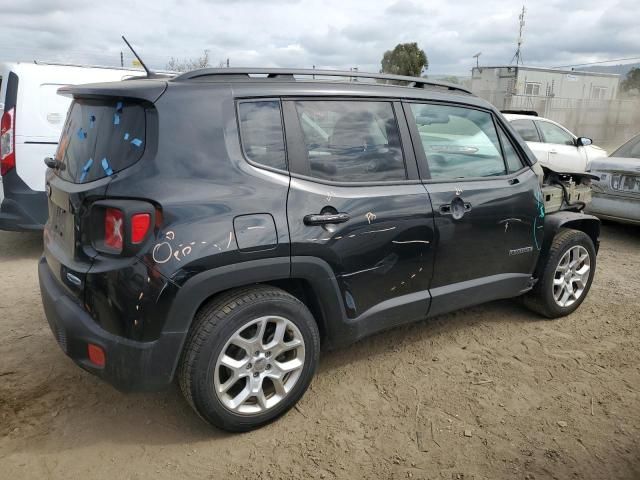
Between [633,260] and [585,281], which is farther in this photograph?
[633,260]

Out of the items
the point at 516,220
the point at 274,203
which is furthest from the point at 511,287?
the point at 274,203

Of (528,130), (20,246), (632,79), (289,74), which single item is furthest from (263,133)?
(632,79)

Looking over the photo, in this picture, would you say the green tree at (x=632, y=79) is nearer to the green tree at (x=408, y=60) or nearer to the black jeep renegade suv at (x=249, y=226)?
the green tree at (x=408, y=60)

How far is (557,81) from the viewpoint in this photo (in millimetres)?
20969

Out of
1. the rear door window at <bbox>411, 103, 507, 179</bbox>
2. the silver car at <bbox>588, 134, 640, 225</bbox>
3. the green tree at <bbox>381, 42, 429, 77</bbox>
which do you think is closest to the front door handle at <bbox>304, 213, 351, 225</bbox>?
the rear door window at <bbox>411, 103, 507, 179</bbox>

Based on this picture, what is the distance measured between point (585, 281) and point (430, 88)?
2124mm

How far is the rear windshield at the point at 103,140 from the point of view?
244cm

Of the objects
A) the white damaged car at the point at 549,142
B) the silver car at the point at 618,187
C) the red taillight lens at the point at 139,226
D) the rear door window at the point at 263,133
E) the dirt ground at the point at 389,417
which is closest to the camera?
the red taillight lens at the point at 139,226

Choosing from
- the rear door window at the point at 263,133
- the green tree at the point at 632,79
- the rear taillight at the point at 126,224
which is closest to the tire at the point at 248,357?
the rear taillight at the point at 126,224

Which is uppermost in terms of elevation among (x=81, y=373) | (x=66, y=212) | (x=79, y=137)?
(x=79, y=137)

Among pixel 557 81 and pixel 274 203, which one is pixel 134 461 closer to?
pixel 274 203

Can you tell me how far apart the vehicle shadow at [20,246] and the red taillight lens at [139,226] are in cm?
401

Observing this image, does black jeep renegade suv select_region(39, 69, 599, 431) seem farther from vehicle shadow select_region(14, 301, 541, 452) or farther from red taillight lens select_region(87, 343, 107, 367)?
vehicle shadow select_region(14, 301, 541, 452)

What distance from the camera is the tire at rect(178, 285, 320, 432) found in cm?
249
